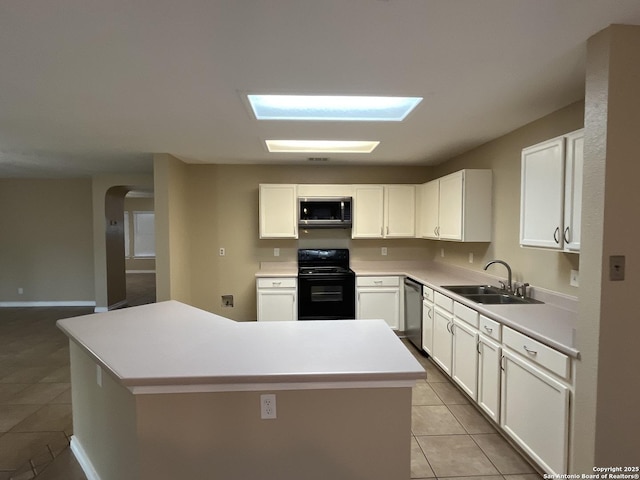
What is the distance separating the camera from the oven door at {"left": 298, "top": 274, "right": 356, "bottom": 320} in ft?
12.8

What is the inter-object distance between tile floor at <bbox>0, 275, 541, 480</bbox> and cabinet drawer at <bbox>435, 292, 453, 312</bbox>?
0.74m

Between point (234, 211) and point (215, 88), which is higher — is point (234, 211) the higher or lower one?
the lower one

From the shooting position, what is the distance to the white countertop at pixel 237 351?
4.09 feet

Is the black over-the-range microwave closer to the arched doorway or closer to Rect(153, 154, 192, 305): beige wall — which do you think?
Rect(153, 154, 192, 305): beige wall

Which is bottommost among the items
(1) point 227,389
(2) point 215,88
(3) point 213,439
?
(3) point 213,439

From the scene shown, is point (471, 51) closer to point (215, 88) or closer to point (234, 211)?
point (215, 88)

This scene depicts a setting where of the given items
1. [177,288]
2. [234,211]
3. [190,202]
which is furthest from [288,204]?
[177,288]

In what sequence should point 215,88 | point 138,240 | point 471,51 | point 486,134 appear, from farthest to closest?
point 138,240, point 486,134, point 215,88, point 471,51

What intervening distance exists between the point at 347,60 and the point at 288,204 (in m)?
2.56

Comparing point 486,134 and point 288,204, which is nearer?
point 486,134

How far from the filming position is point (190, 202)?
434 centimetres

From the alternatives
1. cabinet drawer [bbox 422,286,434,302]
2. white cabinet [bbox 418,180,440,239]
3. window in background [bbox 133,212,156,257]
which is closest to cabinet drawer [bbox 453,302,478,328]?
cabinet drawer [bbox 422,286,434,302]

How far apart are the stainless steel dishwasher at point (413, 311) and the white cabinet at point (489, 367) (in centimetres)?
116

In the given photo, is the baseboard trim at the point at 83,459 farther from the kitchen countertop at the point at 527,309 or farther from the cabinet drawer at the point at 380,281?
the cabinet drawer at the point at 380,281
